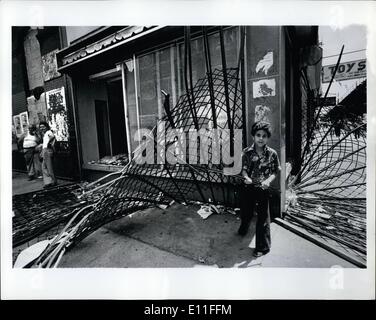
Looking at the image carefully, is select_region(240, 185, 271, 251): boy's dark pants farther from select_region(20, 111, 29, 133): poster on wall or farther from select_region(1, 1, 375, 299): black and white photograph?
select_region(20, 111, 29, 133): poster on wall

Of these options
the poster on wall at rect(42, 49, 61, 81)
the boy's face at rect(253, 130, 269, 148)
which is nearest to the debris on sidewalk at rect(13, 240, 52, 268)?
the boy's face at rect(253, 130, 269, 148)

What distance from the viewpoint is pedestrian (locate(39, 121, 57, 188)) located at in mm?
4174

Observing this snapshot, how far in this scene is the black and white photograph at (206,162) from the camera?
200 cm

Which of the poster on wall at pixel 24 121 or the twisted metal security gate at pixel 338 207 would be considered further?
the poster on wall at pixel 24 121

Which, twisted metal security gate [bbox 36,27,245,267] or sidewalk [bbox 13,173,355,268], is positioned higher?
twisted metal security gate [bbox 36,27,245,267]

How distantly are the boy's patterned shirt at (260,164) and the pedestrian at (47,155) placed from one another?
371cm

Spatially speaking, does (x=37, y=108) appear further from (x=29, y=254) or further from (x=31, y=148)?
(x=29, y=254)

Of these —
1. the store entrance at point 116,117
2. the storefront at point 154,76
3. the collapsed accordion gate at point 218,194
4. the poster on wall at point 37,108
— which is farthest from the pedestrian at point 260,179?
the poster on wall at point 37,108

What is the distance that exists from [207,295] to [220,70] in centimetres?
250

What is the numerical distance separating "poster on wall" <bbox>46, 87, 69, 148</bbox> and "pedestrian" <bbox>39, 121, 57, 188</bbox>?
324mm

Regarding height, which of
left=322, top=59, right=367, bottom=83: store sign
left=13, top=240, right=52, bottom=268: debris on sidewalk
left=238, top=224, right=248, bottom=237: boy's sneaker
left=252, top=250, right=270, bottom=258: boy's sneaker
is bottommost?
left=13, top=240, right=52, bottom=268: debris on sidewalk

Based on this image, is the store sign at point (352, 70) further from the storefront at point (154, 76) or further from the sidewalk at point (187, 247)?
the sidewalk at point (187, 247)
